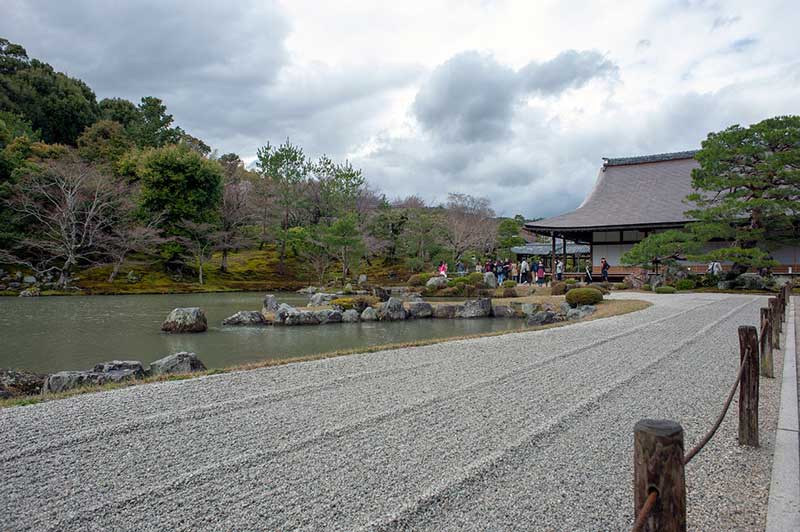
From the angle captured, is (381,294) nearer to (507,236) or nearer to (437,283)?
(437,283)

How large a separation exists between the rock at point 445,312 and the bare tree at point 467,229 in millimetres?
14626

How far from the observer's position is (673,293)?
1656 centimetres

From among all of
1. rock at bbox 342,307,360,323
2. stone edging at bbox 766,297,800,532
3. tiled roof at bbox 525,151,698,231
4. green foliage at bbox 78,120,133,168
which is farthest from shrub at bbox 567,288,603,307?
green foliage at bbox 78,120,133,168

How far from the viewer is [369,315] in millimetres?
14500

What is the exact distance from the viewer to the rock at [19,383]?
5.33 metres

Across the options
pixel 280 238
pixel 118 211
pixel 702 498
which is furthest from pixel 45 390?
pixel 280 238

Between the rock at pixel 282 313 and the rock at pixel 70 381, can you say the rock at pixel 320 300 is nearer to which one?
the rock at pixel 282 313

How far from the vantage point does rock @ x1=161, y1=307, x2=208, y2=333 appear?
11.1 m

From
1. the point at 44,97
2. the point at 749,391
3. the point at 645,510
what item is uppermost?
the point at 44,97

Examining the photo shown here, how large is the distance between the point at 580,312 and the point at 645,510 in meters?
12.3

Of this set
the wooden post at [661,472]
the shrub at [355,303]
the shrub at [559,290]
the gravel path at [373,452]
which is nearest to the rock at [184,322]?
the shrub at [355,303]

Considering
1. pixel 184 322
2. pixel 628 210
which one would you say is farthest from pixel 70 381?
pixel 628 210

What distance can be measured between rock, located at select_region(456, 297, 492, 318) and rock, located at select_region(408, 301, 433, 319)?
0.90m

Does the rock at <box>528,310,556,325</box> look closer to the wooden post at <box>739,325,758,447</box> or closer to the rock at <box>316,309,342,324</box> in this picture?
the rock at <box>316,309,342,324</box>
